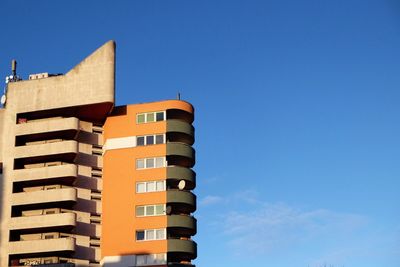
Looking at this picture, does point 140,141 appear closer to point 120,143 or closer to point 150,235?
point 120,143

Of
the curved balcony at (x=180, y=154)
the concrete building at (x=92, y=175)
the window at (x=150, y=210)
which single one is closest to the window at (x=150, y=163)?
the concrete building at (x=92, y=175)

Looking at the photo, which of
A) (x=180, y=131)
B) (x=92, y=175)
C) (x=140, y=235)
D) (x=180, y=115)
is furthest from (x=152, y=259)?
(x=180, y=115)

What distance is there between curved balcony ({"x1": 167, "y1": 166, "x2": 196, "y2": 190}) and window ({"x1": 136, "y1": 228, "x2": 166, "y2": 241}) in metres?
5.97

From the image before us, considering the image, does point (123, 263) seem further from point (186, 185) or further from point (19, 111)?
point (19, 111)

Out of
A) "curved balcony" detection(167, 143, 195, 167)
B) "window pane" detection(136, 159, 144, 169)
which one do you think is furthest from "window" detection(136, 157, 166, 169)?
"curved balcony" detection(167, 143, 195, 167)

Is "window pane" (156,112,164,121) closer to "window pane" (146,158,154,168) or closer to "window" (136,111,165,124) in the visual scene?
"window" (136,111,165,124)

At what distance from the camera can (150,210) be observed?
83812 millimetres

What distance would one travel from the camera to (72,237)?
273 feet

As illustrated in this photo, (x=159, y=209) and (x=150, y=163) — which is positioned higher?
(x=150, y=163)

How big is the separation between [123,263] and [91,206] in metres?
8.35

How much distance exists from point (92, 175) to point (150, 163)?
24.9 ft

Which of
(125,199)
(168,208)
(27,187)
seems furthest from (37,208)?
(168,208)

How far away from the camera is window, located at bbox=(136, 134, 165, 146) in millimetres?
86250

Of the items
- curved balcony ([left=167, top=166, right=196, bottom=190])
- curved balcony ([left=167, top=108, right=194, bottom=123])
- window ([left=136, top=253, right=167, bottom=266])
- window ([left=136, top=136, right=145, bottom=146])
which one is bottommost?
window ([left=136, top=253, right=167, bottom=266])
